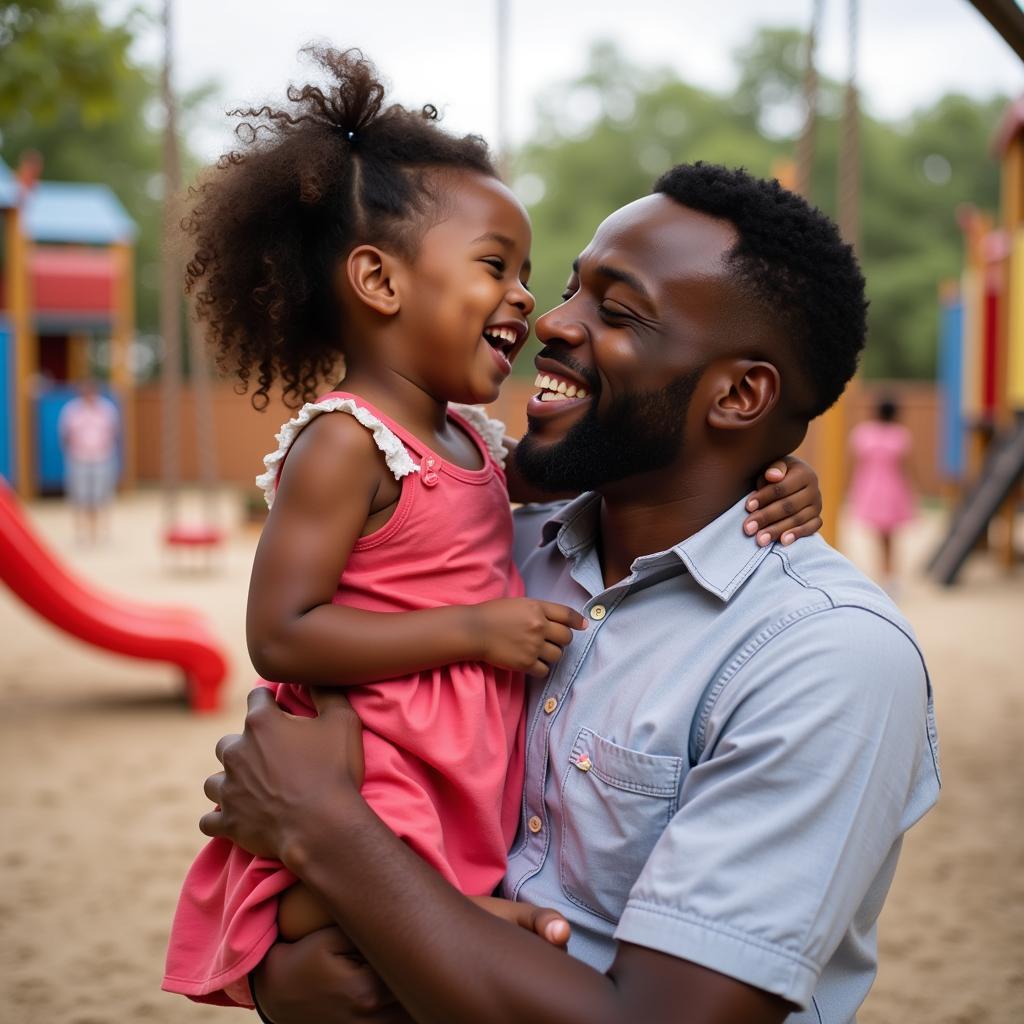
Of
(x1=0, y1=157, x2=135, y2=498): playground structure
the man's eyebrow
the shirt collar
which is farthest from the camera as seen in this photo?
(x1=0, y1=157, x2=135, y2=498): playground structure

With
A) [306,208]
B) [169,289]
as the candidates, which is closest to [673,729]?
[306,208]

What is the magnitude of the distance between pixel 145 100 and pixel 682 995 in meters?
36.1

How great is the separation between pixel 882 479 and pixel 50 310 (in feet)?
48.4

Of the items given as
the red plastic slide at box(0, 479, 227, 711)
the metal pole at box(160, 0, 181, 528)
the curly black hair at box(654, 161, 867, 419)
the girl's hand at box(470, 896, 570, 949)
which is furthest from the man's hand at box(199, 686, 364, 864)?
the red plastic slide at box(0, 479, 227, 711)

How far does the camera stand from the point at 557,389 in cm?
192

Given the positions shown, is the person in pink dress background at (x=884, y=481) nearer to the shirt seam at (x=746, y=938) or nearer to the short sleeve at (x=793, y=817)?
the short sleeve at (x=793, y=817)

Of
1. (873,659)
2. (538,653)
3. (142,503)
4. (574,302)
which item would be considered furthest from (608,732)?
(142,503)

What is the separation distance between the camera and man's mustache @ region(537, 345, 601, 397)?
1888mm

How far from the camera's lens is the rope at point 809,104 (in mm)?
4277

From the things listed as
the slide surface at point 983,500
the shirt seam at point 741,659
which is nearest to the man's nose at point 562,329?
the shirt seam at point 741,659

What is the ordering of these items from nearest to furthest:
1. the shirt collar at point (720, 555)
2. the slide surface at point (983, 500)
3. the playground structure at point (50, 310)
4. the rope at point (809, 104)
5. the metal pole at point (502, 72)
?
the shirt collar at point (720, 555) < the rope at point (809, 104) < the metal pole at point (502, 72) < the slide surface at point (983, 500) < the playground structure at point (50, 310)

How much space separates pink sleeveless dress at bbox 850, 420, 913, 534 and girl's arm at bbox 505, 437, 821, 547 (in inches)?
366

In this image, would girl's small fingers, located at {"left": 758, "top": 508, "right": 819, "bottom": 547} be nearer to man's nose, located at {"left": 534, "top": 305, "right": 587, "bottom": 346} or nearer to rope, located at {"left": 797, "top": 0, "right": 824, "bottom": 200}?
man's nose, located at {"left": 534, "top": 305, "right": 587, "bottom": 346}

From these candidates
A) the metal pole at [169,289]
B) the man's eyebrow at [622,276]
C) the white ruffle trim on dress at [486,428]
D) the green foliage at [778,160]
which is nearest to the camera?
the man's eyebrow at [622,276]
